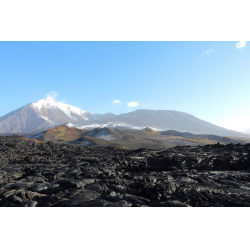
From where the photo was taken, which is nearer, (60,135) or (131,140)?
(131,140)

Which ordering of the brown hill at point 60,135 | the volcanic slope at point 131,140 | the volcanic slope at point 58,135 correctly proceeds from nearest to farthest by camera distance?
the volcanic slope at point 131,140 → the volcanic slope at point 58,135 → the brown hill at point 60,135

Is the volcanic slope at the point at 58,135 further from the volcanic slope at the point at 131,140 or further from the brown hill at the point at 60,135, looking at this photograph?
the volcanic slope at the point at 131,140

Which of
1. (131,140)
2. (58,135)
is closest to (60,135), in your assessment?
(58,135)

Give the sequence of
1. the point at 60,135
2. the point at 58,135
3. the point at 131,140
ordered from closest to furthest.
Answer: the point at 131,140 < the point at 58,135 < the point at 60,135

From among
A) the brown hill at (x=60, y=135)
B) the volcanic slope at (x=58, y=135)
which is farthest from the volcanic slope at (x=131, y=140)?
the volcanic slope at (x=58, y=135)

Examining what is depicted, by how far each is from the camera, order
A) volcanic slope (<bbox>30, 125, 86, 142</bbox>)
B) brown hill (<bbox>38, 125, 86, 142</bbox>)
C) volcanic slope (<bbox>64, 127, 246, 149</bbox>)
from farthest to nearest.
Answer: brown hill (<bbox>38, 125, 86, 142</bbox>) < volcanic slope (<bbox>30, 125, 86, 142</bbox>) < volcanic slope (<bbox>64, 127, 246, 149</bbox>)

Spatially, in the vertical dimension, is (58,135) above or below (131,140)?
above

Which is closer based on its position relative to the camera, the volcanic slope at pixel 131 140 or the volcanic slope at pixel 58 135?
the volcanic slope at pixel 131 140

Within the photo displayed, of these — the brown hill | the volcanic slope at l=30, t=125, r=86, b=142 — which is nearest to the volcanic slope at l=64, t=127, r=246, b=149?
the brown hill

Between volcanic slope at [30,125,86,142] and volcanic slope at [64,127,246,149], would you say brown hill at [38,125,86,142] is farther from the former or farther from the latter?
volcanic slope at [64,127,246,149]

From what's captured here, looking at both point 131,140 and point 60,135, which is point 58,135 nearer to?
point 60,135
